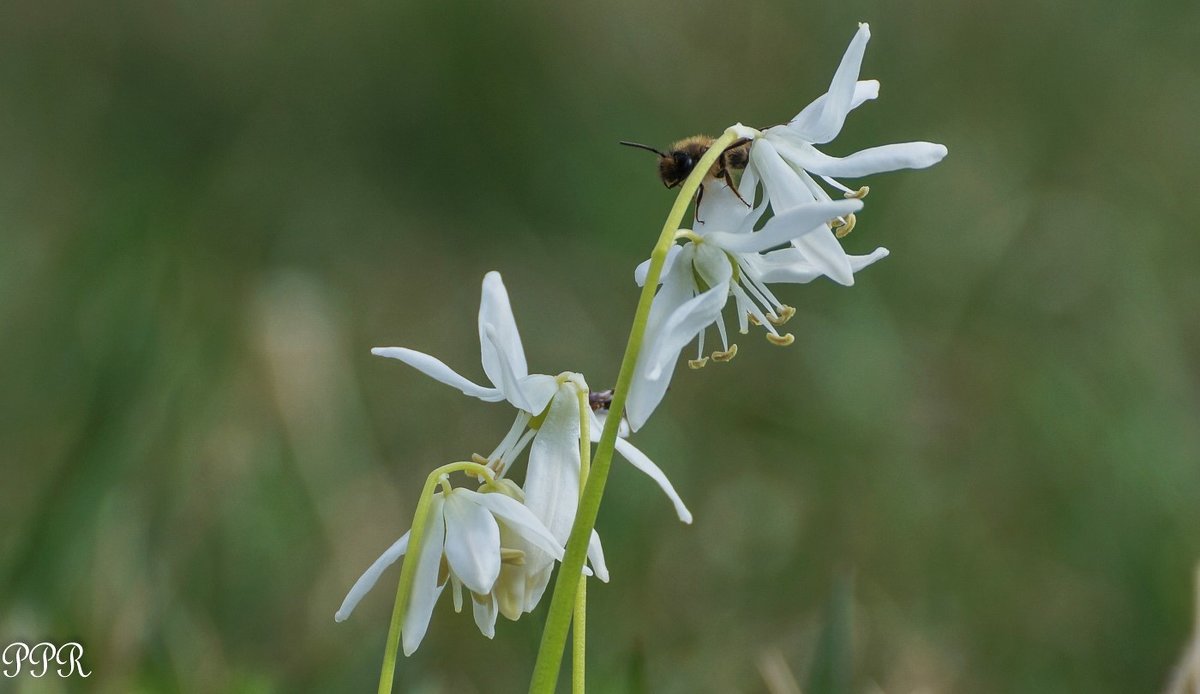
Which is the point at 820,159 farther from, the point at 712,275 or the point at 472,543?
the point at 472,543

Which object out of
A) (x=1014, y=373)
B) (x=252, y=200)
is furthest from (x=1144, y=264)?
(x=252, y=200)

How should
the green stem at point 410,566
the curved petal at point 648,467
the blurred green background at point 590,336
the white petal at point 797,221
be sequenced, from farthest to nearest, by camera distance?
the blurred green background at point 590,336 → the curved petal at point 648,467 → the green stem at point 410,566 → the white petal at point 797,221

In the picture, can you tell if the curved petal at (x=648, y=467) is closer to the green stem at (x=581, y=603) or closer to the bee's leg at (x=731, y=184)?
the green stem at (x=581, y=603)

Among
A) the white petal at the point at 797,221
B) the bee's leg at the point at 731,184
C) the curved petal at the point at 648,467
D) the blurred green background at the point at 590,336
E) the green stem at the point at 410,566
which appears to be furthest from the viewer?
the blurred green background at the point at 590,336

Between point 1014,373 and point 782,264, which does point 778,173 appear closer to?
point 782,264

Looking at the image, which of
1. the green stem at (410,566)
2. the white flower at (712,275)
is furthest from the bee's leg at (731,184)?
the green stem at (410,566)

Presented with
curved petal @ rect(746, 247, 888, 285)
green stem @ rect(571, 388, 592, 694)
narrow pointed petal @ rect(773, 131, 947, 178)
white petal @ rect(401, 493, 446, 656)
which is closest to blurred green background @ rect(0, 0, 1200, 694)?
green stem @ rect(571, 388, 592, 694)

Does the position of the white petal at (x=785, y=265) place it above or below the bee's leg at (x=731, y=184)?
below

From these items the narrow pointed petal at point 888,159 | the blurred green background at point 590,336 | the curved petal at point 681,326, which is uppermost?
the narrow pointed petal at point 888,159
